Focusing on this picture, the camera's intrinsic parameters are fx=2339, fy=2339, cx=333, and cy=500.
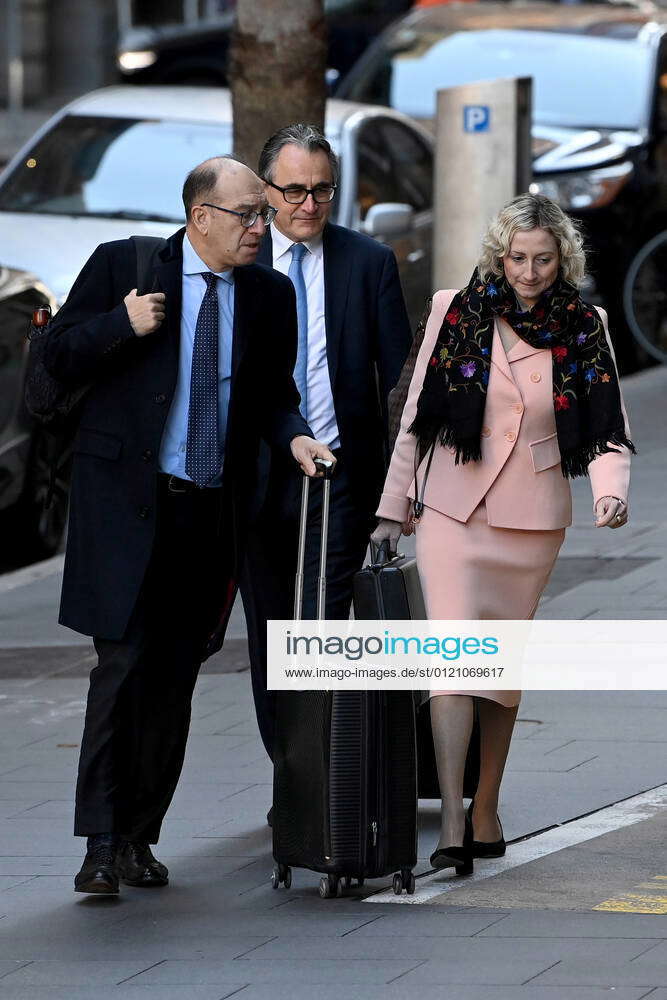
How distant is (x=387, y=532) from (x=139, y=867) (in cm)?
106

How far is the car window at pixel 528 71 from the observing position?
1587 cm

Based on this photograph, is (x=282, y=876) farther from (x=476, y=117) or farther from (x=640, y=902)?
(x=476, y=117)

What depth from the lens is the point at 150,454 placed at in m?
5.69

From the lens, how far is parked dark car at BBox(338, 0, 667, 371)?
1518 cm

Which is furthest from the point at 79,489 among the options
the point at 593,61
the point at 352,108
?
the point at 593,61

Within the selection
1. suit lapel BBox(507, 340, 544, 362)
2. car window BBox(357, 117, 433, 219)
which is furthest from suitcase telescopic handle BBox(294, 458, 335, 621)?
car window BBox(357, 117, 433, 219)

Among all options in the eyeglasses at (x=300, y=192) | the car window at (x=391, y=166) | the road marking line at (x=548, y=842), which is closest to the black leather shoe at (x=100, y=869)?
the road marking line at (x=548, y=842)

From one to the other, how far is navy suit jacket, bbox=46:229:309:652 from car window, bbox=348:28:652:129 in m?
10.3

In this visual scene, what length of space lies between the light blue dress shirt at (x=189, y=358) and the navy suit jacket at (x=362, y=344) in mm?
701

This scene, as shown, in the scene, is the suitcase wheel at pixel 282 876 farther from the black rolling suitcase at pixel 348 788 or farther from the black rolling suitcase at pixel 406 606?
the black rolling suitcase at pixel 406 606

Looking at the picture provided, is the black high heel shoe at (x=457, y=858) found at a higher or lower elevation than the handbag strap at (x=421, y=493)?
lower

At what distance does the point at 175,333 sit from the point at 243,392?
0.23 meters

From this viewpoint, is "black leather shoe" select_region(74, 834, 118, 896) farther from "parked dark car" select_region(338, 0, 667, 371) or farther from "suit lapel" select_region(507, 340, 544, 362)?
"parked dark car" select_region(338, 0, 667, 371)
